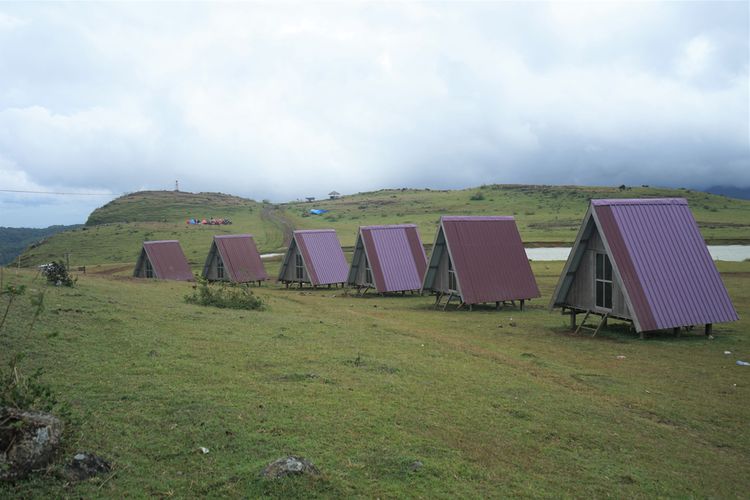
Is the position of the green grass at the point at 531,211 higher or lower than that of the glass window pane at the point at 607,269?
higher

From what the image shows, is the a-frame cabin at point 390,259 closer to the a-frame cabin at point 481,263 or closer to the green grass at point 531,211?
the a-frame cabin at point 481,263

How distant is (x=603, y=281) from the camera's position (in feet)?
70.7

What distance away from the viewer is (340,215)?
121 meters

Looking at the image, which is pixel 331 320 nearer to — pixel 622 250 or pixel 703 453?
pixel 622 250

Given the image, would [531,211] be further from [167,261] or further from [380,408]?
[380,408]

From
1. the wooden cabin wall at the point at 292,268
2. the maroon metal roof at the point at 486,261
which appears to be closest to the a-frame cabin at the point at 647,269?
the maroon metal roof at the point at 486,261

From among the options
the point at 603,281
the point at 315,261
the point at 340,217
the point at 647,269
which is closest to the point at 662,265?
the point at 647,269

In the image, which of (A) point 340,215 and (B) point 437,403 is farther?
(A) point 340,215

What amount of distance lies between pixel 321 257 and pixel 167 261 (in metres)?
12.6

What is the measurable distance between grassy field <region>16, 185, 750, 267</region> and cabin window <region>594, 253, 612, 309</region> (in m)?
43.4

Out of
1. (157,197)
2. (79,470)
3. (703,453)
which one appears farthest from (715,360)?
(157,197)

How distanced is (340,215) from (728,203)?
7109 cm

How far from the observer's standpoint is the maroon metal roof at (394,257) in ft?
116

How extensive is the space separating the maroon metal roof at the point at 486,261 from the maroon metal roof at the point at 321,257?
45.0ft
